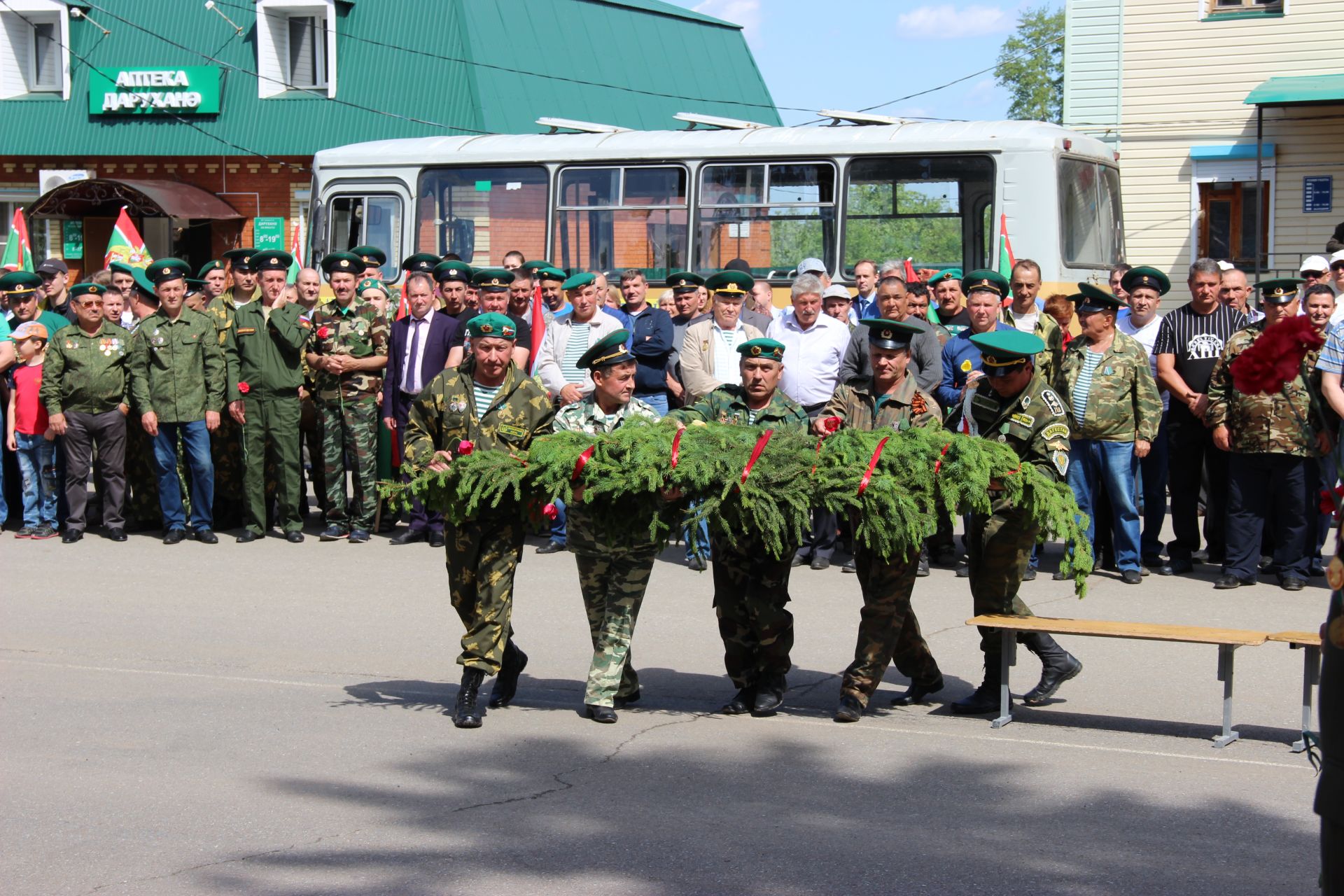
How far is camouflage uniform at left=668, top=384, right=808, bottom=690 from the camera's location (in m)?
6.95

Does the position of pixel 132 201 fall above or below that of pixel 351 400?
above

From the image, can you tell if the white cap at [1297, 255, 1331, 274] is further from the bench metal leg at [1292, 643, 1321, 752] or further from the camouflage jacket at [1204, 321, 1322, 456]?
the bench metal leg at [1292, 643, 1321, 752]

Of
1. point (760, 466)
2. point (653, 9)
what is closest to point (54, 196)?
point (653, 9)

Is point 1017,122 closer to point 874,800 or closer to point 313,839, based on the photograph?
point 874,800

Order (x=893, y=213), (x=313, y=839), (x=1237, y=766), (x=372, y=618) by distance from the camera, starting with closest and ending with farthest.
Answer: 1. (x=313, y=839)
2. (x=1237, y=766)
3. (x=372, y=618)
4. (x=893, y=213)

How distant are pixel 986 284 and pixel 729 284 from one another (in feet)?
6.10

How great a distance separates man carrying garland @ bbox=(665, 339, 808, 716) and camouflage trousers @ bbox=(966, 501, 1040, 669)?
0.89 meters

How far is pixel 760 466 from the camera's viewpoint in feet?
21.1

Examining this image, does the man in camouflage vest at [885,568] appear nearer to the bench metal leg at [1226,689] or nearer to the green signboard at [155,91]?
the bench metal leg at [1226,689]

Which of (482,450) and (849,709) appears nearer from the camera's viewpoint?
(849,709)

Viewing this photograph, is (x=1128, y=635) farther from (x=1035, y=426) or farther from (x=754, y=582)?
(x=754, y=582)

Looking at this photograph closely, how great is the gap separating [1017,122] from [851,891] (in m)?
11.8

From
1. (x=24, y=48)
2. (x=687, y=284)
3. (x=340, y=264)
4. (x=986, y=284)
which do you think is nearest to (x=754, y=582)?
(x=986, y=284)

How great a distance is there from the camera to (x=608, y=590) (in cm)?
691
